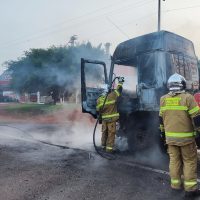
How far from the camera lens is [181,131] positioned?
16.1 feet

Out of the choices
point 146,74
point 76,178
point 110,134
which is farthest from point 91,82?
point 76,178

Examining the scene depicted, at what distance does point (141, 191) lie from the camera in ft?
16.4

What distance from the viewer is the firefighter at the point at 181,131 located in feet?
15.7

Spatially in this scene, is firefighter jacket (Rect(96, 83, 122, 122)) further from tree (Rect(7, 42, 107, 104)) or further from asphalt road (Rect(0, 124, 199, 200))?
tree (Rect(7, 42, 107, 104))

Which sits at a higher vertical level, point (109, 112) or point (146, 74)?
point (146, 74)

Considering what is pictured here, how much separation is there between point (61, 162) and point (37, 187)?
1904 mm

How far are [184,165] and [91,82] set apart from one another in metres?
4.66

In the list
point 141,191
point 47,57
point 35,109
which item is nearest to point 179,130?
point 141,191

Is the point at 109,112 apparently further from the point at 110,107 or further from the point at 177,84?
the point at 177,84

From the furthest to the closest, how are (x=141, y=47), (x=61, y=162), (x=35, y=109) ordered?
(x=35, y=109) → (x=141, y=47) → (x=61, y=162)

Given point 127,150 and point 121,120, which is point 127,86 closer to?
point 121,120

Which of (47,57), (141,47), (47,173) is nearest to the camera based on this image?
(47,173)

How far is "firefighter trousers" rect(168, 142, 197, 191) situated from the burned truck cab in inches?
86.5

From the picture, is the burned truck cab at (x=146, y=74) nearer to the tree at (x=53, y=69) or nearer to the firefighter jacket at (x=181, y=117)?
the firefighter jacket at (x=181, y=117)
